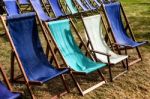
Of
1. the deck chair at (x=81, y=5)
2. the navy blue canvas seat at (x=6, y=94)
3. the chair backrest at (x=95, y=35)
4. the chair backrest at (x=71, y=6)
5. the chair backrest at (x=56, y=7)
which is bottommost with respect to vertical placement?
the deck chair at (x=81, y=5)

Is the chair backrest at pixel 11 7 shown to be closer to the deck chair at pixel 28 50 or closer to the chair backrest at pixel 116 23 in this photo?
the chair backrest at pixel 116 23

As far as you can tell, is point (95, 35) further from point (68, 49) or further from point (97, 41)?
point (68, 49)

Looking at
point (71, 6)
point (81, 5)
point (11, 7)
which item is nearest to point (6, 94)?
point (11, 7)

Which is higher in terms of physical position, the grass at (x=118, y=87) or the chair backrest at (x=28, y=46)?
the chair backrest at (x=28, y=46)

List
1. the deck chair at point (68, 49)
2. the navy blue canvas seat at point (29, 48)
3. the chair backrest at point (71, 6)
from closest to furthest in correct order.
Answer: the navy blue canvas seat at point (29, 48) → the deck chair at point (68, 49) → the chair backrest at point (71, 6)

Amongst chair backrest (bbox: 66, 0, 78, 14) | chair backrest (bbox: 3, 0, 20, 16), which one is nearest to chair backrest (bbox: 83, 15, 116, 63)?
chair backrest (bbox: 3, 0, 20, 16)

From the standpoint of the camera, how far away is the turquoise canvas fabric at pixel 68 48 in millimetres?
6582

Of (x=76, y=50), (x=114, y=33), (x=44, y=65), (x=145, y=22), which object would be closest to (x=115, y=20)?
(x=114, y=33)

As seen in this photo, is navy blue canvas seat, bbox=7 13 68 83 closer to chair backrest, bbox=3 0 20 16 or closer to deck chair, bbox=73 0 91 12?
chair backrest, bbox=3 0 20 16

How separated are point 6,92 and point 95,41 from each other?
288cm

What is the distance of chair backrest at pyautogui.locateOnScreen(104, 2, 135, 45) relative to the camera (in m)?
8.01

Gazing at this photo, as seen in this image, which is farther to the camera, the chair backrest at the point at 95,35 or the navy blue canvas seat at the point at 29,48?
the chair backrest at the point at 95,35

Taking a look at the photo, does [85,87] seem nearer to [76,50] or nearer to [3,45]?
[76,50]

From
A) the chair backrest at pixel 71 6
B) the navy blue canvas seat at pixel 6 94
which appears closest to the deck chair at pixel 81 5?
the chair backrest at pixel 71 6
